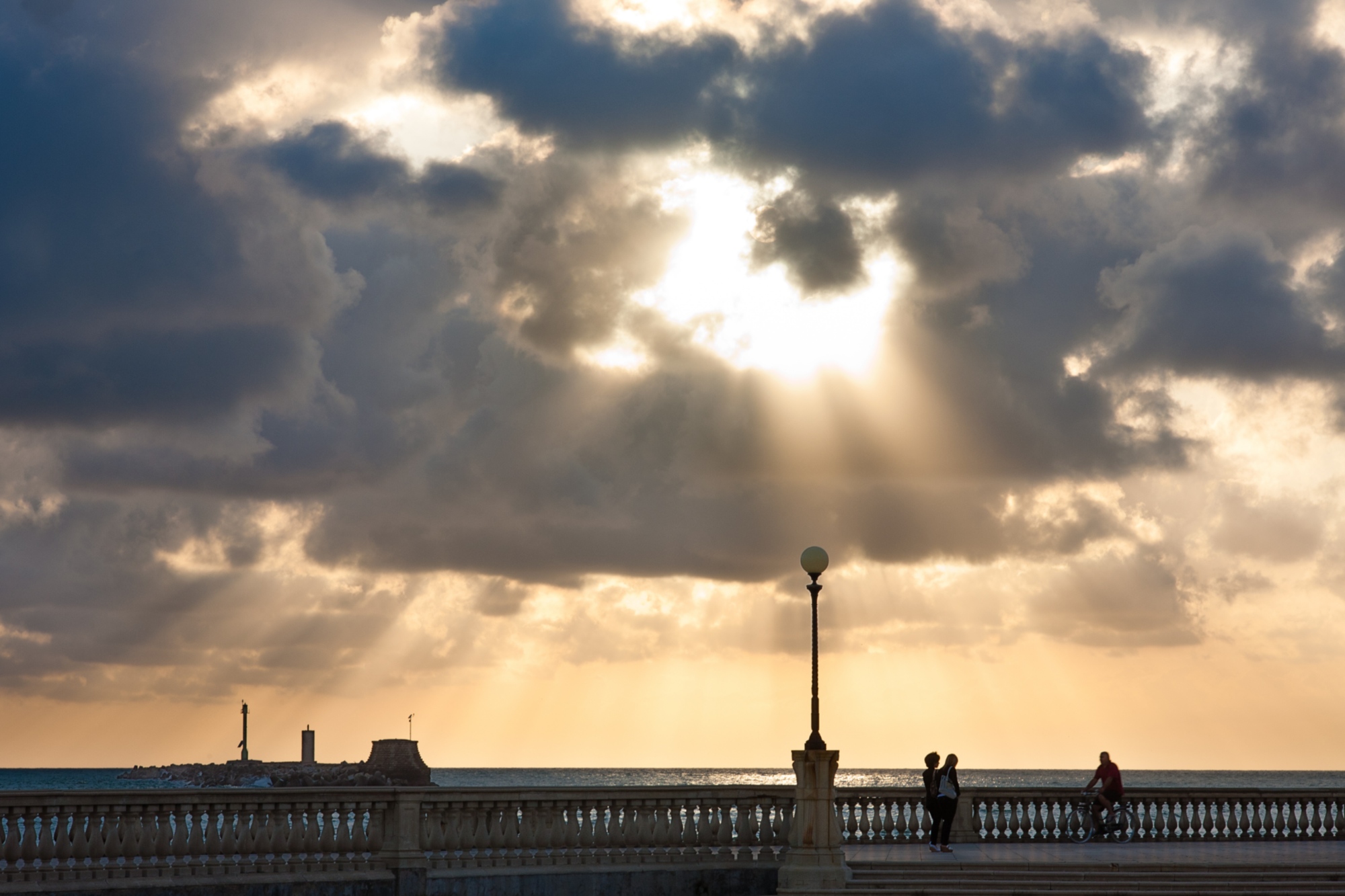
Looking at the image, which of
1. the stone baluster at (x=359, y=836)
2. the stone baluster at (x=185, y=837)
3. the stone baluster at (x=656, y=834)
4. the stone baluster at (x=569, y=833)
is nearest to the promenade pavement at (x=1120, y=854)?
the stone baluster at (x=656, y=834)

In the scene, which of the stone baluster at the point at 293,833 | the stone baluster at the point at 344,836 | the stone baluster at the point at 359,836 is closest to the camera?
the stone baluster at the point at 293,833

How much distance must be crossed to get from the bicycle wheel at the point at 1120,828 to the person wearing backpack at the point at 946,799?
4.09 m

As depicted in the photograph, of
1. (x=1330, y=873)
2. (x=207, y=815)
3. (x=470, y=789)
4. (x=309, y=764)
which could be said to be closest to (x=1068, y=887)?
(x=1330, y=873)

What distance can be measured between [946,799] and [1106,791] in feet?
14.2

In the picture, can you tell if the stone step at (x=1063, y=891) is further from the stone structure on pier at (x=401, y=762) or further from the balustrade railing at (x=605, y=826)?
the stone structure on pier at (x=401, y=762)

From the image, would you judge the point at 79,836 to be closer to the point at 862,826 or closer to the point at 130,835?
the point at 130,835

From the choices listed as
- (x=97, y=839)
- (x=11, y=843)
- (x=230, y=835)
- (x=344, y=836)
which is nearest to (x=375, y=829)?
(x=344, y=836)

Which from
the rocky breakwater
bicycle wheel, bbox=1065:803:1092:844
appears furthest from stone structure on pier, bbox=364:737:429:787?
bicycle wheel, bbox=1065:803:1092:844

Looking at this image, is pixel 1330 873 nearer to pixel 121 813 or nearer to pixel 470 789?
pixel 470 789

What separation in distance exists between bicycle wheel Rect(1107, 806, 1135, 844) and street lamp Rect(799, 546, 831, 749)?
28.0ft

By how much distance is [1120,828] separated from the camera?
97.6ft

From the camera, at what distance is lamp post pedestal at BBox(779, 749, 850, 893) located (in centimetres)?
2317

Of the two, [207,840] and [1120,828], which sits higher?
[1120,828]

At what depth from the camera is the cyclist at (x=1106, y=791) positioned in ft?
97.1
